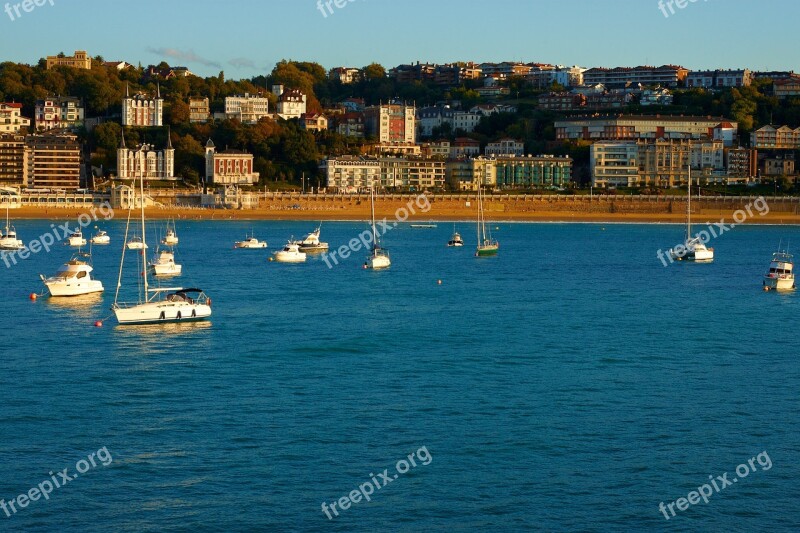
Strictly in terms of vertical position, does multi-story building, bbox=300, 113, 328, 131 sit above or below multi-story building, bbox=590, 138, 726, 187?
above

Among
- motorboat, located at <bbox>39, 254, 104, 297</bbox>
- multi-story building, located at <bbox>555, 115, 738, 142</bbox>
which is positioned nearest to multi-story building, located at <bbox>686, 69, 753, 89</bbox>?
multi-story building, located at <bbox>555, 115, 738, 142</bbox>

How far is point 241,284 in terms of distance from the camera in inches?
1854

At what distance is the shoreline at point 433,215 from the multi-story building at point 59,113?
1089 inches

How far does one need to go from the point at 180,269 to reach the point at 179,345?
20.7m

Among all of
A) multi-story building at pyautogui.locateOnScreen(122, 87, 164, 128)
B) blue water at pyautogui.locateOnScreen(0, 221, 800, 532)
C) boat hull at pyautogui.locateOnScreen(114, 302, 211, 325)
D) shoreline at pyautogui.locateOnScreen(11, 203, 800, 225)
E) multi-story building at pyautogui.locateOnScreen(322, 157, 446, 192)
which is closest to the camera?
blue water at pyautogui.locateOnScreen(0, 221, 800, 532)

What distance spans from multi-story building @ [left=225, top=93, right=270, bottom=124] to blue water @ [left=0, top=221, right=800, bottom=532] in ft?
310

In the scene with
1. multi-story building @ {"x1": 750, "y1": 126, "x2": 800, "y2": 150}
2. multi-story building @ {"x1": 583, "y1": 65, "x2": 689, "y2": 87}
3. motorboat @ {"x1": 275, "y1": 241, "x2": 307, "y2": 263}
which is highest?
multi-story building @ {"x1": 583, "y1": 65, "x2": 689, "y2": 87}

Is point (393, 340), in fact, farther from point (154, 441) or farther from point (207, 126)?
point (207, 126)

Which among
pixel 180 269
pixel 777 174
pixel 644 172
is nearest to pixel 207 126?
pixel 644 172

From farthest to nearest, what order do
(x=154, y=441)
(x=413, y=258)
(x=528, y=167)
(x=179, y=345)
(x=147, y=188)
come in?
(x=528, y=167), (x=147, y=188), (x=413, y=258), (x=179, y=345), (x=154, y=441)

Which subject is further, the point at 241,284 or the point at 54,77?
the point at 54,77

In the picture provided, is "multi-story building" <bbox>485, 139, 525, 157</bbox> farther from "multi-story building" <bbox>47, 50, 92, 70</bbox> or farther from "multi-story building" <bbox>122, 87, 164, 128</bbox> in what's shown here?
"multi-story building" <bbox>47, 50, 92, 70</bbox>

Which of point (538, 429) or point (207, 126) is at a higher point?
point (207, 126)

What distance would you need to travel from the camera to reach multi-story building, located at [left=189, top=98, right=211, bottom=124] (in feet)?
Answer: 443
